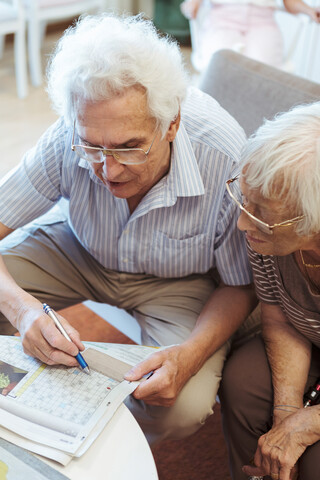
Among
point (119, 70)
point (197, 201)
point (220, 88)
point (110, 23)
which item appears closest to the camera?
point (119, 70)

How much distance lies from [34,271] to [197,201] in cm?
52

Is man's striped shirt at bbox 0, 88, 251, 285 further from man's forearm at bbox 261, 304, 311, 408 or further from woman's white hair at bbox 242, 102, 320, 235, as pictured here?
woman's white hair at bbox 242, 102, 320, 235

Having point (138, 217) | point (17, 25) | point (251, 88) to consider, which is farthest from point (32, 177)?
point (17, 25)

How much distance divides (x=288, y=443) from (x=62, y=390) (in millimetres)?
497

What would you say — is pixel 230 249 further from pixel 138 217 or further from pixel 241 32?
pixel 241 32

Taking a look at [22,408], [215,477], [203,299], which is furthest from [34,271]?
[215,477]

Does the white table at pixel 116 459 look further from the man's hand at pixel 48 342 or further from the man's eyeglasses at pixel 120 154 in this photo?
the man's eyeglasses at pixel 120 154

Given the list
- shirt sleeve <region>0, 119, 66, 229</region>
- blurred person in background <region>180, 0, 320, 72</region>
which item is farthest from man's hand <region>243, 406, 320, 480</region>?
blurred person in background <region>180, 0, 320, 72</region>

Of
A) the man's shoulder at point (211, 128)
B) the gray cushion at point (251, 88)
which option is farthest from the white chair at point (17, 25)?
the man's shoulder at point (211, 128)

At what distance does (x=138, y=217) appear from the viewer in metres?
1.48

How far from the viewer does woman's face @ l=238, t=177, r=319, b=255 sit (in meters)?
1.09

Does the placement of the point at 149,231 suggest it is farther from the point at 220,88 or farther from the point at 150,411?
the point at 220,88

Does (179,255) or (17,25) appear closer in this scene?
(179,255)

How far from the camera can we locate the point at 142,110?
124 cm
